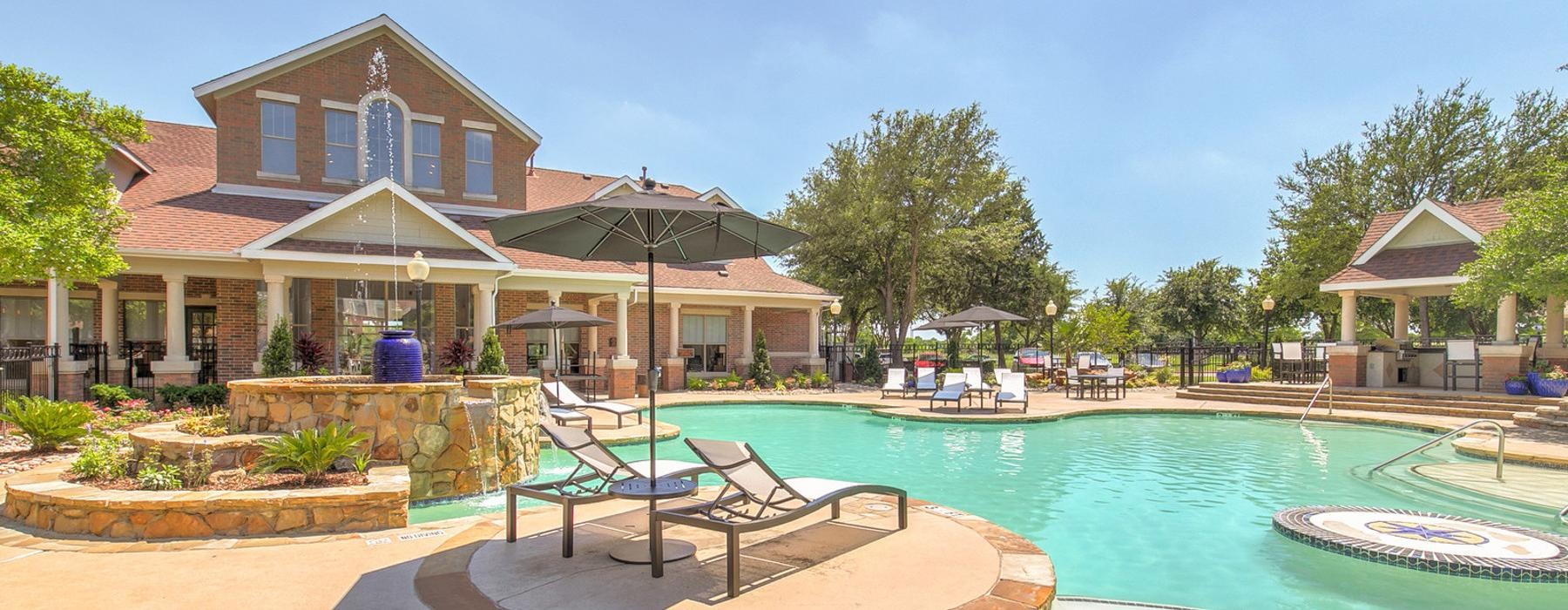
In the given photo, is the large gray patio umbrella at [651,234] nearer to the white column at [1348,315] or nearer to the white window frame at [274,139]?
the white window frame at [274,139]

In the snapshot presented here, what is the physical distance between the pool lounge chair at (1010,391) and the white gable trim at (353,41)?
13371 millimetres

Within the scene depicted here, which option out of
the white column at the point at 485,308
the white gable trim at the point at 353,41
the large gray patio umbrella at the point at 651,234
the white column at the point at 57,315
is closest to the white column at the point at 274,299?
the white column at the point at 57,315

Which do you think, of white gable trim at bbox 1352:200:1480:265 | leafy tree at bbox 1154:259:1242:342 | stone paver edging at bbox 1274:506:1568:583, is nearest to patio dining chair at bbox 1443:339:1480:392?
white gable trim at bbox 1352:200:1480:265

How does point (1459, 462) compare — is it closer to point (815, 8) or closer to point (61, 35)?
point (815, 8)

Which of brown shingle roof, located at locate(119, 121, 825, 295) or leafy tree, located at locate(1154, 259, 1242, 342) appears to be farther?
leafy tree, located at locate(1154, 259, 1242, 342)

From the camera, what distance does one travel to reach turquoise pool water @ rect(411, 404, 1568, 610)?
517 cm

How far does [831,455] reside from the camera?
435 inches

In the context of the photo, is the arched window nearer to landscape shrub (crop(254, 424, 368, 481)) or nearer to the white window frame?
the white window frame

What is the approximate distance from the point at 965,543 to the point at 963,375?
12834 millimetres

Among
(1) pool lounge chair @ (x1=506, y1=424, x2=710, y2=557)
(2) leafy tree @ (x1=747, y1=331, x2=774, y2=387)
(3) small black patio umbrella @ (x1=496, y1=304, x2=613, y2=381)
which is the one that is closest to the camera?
(1) pool lounge chair @ (x1=506, y1=424, x2=710, y2=557)

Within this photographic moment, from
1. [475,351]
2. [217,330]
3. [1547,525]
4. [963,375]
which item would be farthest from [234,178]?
[1547,525]

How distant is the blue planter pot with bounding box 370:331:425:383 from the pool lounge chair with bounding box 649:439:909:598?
4.55 meters

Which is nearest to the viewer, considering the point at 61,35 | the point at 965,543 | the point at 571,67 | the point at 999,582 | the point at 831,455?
the point at 999,582

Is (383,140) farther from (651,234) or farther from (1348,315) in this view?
(1348,315)
